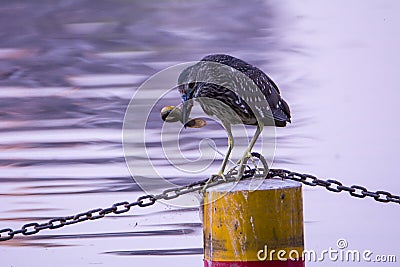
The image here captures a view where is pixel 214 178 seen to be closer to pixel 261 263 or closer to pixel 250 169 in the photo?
pixel 250 169

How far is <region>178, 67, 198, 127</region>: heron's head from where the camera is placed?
3.14 meters

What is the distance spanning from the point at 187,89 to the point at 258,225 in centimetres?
82

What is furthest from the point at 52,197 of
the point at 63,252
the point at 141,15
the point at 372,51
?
the point at 372,51

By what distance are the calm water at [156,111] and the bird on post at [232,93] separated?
57.4 inches

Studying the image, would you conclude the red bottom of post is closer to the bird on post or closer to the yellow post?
the yellow post

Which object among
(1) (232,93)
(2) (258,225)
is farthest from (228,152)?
(2) (258,225)

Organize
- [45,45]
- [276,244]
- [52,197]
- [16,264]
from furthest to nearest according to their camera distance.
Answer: [45,45], [52,197], [16,264], [276,244]

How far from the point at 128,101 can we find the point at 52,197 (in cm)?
89

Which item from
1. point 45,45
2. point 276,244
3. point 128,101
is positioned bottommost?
point 276,244

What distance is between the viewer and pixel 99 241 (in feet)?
15.8

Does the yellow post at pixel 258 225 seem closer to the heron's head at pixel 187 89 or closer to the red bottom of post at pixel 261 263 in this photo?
the red bottom of post at pixel 261 263

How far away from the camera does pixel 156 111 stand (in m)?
5.46

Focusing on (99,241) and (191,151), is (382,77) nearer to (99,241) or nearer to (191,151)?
(191,151)

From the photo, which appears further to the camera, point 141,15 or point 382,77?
point 141,15
